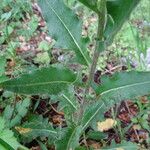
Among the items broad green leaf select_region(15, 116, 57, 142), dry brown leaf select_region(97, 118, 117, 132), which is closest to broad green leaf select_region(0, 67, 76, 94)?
broad green leaf select_region(15, 116, 57, 142)

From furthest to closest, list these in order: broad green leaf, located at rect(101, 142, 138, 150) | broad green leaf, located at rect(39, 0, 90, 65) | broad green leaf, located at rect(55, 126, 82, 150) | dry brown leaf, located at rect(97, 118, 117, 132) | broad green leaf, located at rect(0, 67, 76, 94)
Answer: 1. dry brown leaf, located at rect(97, 118, 117, 132)
2. broad green leaf, located at rect(101, 142, 138, 150)
3. broad green leaf, located at rect(55, 126, 82, 150)
4. broad green leaf, located at rect(39, 0, 90, 65)
5. broad green leaf, located at rect(0, 67, 76, 94)

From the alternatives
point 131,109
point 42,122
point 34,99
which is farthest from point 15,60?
point 131,109

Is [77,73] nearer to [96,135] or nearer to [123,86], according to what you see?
[123,86]

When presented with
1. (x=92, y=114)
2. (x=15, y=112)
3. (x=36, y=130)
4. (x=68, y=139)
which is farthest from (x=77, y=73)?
(x=15, y=112)

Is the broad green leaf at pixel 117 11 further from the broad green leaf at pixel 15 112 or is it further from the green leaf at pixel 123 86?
the broad green leaf at pixel 15 112

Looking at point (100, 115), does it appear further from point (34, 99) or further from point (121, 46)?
point (121, 46)

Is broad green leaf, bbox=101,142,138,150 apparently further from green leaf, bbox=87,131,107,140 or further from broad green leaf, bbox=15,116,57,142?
broad green leaf, bbox=15,116,57,142
